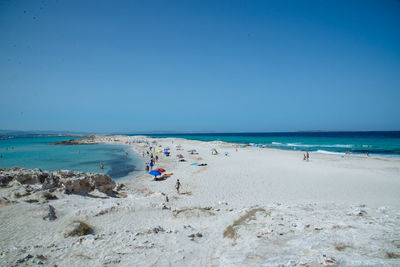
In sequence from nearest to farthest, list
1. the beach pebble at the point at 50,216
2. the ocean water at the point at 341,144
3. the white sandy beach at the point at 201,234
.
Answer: the white sandy beach at the point at 201,234 → the beach pebble at the point at 50,216 → the ocean water at the point at 341,144

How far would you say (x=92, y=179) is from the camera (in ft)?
40.6

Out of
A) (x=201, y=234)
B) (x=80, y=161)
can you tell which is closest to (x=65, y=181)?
(x=201, y=234)

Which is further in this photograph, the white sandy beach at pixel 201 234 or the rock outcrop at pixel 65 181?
the rock outcrop at pixel 65 181

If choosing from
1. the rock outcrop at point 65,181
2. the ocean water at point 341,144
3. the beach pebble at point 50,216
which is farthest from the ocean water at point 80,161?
the ocean water at point 341,144

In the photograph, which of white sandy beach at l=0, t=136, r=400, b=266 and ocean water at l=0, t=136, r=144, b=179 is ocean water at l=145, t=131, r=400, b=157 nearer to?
white sandy beach at l=0, t=136, r=400, b=266

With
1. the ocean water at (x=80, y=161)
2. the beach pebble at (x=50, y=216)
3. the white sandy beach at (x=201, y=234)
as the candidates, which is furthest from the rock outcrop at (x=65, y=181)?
the ocean water at (x=80, y=161)

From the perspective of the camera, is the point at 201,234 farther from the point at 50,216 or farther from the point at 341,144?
the point at 341,144

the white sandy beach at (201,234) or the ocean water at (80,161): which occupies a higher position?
the white sandy beach at (201,234)

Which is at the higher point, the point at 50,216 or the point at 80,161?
the point at 50,216

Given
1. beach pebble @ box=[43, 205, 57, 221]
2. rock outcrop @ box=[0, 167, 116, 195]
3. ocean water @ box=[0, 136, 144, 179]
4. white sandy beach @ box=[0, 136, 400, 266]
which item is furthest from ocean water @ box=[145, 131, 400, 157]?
beach pebble @ box=[43, 205, 57, 221]

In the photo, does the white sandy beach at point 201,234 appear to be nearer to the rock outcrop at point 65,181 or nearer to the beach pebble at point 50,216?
the beach pebble at point 50,216

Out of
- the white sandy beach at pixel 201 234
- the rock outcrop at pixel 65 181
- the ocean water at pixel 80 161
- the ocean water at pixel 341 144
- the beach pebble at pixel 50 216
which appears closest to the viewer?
the white sandy beach at pixel 201 234

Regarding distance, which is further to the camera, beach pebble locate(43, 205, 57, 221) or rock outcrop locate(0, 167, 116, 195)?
rock outcrop locate(0, 167, 116, 195)

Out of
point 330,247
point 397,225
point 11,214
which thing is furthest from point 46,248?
point 397,225
